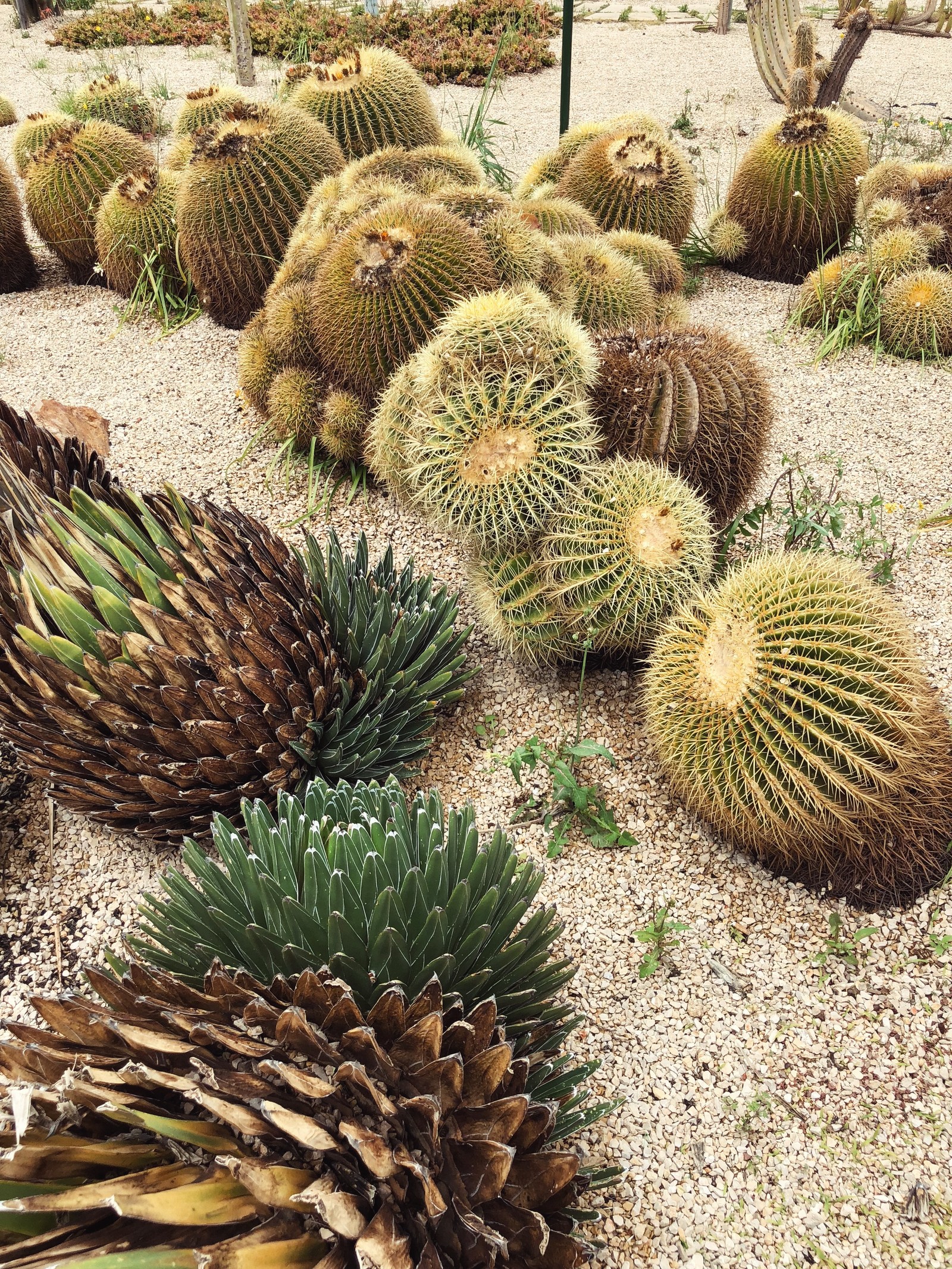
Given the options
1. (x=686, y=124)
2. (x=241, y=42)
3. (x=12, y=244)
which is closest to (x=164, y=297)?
(x=12, y=244)

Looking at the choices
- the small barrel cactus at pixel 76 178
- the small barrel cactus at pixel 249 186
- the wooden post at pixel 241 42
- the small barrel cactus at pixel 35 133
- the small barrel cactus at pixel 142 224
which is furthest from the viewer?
the wooden post at pixel 241 42

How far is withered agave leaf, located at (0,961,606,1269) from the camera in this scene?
1.07m

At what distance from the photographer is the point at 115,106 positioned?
24.5 ft

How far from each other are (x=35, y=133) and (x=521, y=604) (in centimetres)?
524

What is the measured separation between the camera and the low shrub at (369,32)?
983 cm

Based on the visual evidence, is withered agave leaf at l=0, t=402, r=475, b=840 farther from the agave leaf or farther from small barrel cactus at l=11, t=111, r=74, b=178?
small barrel cactus at l=11, t=111, r=74, b=178

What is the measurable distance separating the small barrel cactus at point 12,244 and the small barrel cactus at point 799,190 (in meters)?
4.31

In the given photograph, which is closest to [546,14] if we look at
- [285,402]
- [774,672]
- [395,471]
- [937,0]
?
[937,0]

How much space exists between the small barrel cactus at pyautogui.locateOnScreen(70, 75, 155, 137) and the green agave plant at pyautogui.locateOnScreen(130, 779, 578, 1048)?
733 centimetres

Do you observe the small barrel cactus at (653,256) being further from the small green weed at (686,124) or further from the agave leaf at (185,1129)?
the small green weed at (686,124)

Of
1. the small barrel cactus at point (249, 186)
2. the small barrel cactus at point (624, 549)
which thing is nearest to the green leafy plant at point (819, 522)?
the small barrel cactus at point (624, 549)

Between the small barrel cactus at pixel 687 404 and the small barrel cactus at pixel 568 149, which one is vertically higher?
the small barrel cactus at pixel 568 149

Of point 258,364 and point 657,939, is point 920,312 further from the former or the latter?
point 657,939

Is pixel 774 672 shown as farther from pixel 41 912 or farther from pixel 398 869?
pixel 41 912
